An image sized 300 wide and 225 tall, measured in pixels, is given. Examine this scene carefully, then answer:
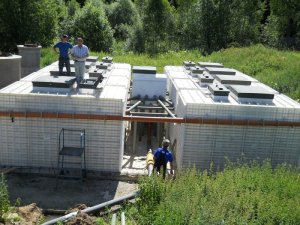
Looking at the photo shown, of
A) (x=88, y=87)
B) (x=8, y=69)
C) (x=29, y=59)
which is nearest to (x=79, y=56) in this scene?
(x=88, y=87)

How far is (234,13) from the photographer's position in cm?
3475

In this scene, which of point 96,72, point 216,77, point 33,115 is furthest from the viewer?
point 216,77

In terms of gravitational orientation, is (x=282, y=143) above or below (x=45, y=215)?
above

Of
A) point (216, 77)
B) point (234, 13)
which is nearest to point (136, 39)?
point (234, 13)

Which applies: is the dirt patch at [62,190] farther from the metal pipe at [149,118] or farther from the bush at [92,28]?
the bush at [92,28]

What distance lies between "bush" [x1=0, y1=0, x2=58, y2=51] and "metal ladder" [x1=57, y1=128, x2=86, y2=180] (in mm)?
18662

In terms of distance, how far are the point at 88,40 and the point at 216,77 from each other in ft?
61.1

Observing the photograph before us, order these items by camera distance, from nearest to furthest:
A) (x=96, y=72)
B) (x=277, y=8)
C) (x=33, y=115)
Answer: (x=33, y=115)
(x=96, y=72)
(x=277, y=8)

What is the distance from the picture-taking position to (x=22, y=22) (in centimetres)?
2723

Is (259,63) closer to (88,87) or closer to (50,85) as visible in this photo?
(88,87)

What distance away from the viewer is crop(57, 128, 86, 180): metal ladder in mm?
10086

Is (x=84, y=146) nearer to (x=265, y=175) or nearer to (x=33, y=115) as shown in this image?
(x=33, y=115)

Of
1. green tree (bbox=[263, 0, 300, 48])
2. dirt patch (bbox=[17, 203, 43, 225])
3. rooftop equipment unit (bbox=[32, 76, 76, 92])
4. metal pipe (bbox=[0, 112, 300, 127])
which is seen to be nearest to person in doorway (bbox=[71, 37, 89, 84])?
rooftop equipment unit (bbox=[32, 76, 76, 92])

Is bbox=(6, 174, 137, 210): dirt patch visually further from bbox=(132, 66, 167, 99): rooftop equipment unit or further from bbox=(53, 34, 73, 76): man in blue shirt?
bbox=(132, 66, 167, 99): rooftop equipment unit
